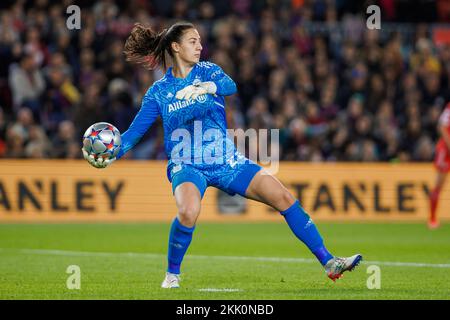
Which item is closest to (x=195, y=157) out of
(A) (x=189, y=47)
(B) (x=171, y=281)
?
(A) (x=189, y=47)

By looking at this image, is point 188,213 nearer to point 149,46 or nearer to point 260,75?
point 149,46

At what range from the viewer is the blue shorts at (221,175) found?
8016 mm

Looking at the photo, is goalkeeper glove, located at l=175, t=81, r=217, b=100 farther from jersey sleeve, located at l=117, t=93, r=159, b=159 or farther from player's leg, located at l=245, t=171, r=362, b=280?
player's leg, located at l=245, t=171, r=362, b=280

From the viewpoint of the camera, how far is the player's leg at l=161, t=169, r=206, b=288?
7801 millimetres

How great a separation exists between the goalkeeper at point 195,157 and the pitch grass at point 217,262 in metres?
0.42

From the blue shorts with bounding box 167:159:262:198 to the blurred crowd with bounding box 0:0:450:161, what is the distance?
32.7 ft

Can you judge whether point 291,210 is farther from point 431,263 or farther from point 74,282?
point 431,263

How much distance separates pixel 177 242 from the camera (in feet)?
26.2

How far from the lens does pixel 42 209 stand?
56.0 ft

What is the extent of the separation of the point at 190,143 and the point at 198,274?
1.77 metres

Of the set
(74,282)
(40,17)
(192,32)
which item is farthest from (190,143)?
(40,17)

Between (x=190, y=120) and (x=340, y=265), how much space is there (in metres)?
1.80

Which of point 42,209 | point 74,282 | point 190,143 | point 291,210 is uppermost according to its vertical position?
point 190,143

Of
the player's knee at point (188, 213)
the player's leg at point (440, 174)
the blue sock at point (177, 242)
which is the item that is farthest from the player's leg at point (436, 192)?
the player's knee at point (188, 213)
